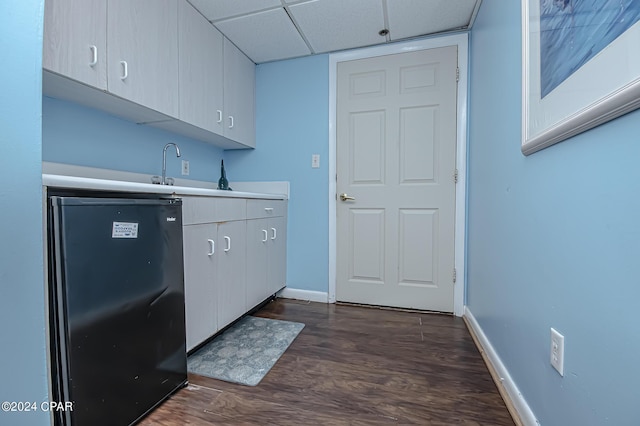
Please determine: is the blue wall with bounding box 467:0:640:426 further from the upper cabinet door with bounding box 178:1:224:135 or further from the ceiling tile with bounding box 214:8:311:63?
the upper cabinet door with bounding box 178:1:224:135

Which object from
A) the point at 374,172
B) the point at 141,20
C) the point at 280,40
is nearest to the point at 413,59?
the point at 374,172

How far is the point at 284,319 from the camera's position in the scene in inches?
79.2

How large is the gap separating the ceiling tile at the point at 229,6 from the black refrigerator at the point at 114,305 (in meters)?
1.42

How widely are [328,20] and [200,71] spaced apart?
0.97 m

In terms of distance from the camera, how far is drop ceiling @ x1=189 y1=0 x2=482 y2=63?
70.1 inches

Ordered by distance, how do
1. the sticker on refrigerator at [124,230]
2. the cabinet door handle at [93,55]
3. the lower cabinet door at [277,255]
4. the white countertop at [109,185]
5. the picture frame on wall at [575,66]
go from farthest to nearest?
the lower cabinet door at [277,255], the cabinet door handle at [93,55], the sticker on refrigerator at [124,230], the white countertop at [109,185], the picture frame on wall at [575,66]

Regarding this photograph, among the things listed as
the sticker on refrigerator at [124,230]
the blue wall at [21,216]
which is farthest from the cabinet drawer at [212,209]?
the blue wall at [21,216]

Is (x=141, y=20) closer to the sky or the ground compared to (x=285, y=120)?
closer to the sky

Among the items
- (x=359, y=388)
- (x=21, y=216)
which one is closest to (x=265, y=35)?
(x=21, y=216)

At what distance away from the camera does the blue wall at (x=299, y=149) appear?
241 centimetres

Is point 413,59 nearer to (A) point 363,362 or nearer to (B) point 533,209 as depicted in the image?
(B) point 533,209

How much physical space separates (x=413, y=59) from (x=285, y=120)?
1.18 m

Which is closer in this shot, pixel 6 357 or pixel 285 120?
pixel 6 357

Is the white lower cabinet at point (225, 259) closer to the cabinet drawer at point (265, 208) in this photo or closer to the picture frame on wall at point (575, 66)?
the cabinet drawer at point (265, 208)
